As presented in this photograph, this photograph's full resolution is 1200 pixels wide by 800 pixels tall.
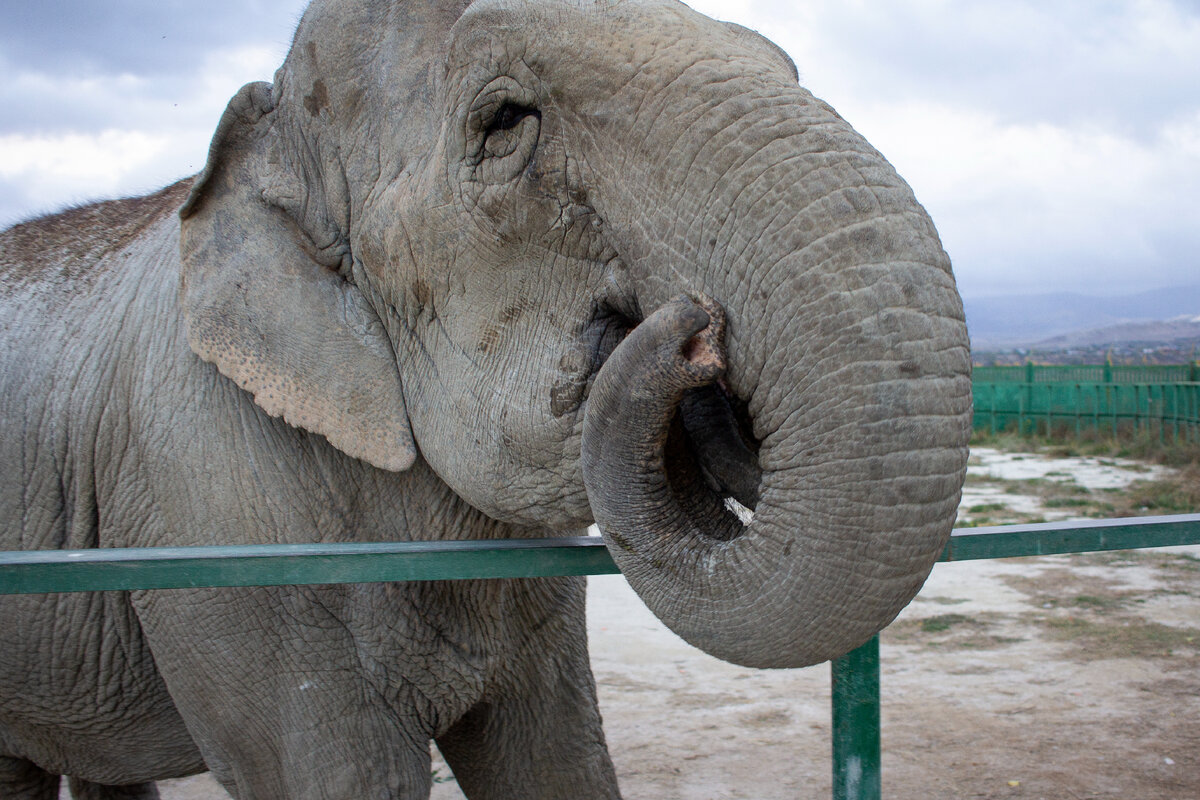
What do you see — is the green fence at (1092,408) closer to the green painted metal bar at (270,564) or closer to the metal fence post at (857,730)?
the metal fence post at (857,730)

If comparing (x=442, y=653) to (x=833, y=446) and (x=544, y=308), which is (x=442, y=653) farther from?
(x=833, y=446)

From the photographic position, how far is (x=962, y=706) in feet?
18.5

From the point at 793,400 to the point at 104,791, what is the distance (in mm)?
3818

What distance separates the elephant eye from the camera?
180 cm

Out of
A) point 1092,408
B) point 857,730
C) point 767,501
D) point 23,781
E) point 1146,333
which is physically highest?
point 1146,333

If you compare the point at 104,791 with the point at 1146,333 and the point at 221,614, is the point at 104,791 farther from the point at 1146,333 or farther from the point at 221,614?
the point at 1146,333

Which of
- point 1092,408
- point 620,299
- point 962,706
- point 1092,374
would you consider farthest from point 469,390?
point 1092,374

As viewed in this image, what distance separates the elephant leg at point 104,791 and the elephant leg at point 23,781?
0.71 meters

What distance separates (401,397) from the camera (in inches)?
85.7

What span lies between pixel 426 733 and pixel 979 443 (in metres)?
22.2

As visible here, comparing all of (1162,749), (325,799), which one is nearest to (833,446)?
(325,799)

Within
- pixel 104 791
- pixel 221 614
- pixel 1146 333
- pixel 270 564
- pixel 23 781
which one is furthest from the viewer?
pixel 1146 333

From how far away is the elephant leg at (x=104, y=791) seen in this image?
4.16 meters

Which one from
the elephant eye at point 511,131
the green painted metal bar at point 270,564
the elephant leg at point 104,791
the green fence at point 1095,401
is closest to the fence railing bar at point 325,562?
the green painted metal bar at point 270,564
